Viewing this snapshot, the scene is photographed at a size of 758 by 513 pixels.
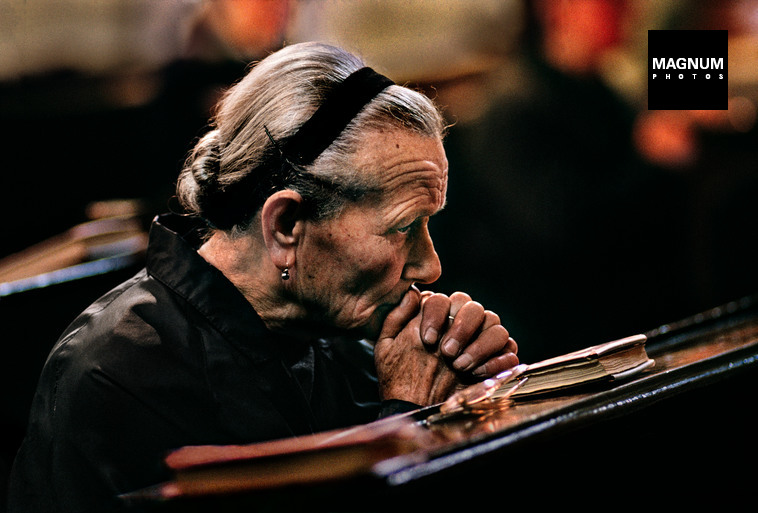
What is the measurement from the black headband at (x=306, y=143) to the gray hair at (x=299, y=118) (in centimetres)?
1

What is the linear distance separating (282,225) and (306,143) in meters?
0.23

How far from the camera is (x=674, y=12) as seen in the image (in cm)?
419

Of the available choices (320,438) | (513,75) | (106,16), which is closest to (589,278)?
(513,75)

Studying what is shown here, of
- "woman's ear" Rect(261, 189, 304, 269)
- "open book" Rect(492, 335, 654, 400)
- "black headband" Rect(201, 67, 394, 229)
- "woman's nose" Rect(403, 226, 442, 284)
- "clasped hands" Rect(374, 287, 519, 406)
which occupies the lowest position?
"clasped hands" Rect(374, 287, 519, 406)

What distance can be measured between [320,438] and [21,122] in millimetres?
3740

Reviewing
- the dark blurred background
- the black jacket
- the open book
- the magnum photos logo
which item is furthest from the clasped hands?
the dark blurred background

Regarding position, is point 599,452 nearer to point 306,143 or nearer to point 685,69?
point 306,143

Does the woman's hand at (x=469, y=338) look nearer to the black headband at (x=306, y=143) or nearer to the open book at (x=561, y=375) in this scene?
the open book at (x=561, y=375)

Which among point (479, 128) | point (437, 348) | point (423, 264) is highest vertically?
point (479, 128)

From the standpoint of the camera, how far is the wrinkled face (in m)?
1.89

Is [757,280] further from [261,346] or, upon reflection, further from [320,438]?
[320,438]

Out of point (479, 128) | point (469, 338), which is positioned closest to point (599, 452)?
point (469, 338)

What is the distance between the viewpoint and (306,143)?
6.12ft

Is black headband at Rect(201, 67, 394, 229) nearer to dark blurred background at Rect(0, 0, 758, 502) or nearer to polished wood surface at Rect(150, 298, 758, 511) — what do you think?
polished wood surface at Rect(150, 298, 758, 511)
